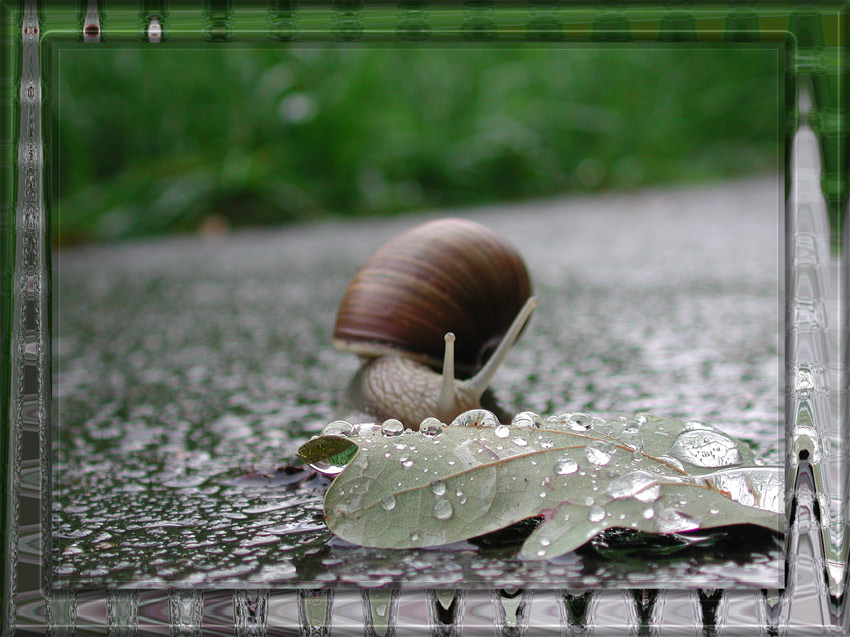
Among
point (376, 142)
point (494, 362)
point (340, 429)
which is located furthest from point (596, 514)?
point (376, 142)

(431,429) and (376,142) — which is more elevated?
(376,142)

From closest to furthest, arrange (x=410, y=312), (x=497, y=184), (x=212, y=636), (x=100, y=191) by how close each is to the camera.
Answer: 1. (x=212, y=636)
2. (x=410, y=312)
3. (x=100, y=191)
4. (x=497, y=184)

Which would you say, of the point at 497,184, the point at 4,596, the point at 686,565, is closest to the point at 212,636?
the point at 4,596

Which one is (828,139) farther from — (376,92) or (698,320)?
(376,92)

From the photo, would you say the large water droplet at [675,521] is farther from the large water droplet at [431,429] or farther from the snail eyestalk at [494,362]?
the snail eyestalk at [494,362]

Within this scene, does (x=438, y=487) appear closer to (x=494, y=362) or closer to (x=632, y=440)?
(x=632, y=440)

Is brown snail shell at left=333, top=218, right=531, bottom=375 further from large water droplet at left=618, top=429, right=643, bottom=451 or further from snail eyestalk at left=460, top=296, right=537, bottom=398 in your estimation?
large water droplet at left=618, top=429, right=643, bottom=451

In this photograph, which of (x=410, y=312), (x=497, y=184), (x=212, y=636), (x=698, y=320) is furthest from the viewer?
(x=497, y=184)

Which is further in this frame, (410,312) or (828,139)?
(410,312)
